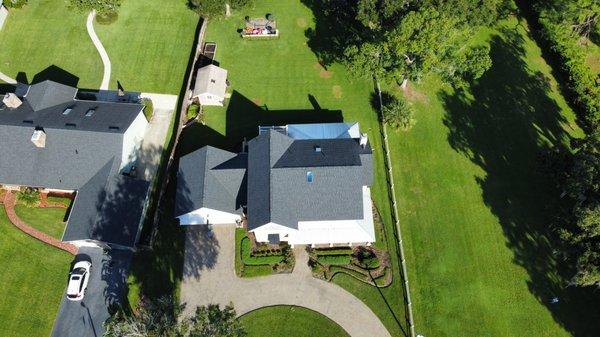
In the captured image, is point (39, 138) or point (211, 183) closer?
point (211, 183)

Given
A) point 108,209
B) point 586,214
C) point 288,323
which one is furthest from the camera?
point 108,209

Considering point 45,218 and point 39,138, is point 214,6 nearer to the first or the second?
point 39,138

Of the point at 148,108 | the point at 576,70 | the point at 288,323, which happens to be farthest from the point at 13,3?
the point at 576,70

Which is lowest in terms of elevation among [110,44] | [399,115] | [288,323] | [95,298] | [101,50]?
[288,323]

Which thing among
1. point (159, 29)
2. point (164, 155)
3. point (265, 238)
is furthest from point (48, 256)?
point (159, 29)

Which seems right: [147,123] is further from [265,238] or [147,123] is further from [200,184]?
[265,238]
